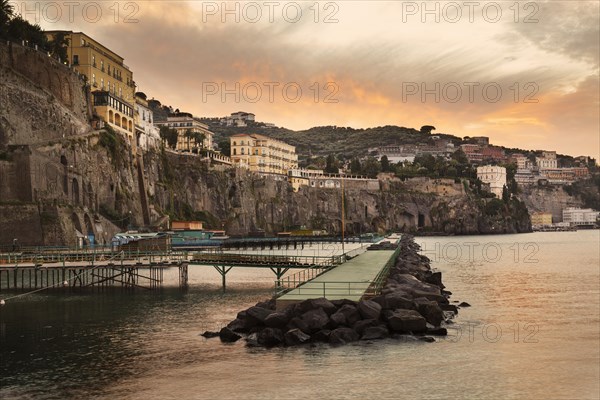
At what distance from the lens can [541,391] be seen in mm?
30000

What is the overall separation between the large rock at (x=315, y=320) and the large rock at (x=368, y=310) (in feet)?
7.27

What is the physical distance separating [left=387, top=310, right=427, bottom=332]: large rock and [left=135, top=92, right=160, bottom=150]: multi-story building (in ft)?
365

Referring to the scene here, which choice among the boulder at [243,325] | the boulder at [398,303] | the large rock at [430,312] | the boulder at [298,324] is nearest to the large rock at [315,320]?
the boulder at [298,324]

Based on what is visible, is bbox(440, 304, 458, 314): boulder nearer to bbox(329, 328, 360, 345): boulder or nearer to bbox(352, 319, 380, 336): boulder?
bbox(352, 319, 380, 336): boulder

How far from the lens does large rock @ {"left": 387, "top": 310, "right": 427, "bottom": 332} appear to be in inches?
1506

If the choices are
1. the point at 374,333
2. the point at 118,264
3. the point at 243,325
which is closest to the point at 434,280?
the point at 118,264

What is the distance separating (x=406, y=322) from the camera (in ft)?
126

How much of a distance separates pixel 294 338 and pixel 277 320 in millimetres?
2235

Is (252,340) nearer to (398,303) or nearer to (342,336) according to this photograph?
(342,336)

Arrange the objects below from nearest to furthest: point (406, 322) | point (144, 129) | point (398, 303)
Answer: point (406, 322) → point (398, 303) → point (144, 129)

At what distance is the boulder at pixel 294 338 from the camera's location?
118 ft

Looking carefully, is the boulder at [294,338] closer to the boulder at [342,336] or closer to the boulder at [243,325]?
the boulder at [342,336]

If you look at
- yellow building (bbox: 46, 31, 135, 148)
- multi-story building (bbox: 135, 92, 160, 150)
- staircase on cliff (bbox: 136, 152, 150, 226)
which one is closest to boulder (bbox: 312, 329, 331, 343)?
staircase on cliff (bbox: 136, 152, 150, 226)

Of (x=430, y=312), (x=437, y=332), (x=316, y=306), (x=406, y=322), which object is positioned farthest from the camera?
(x=430, y=312)
